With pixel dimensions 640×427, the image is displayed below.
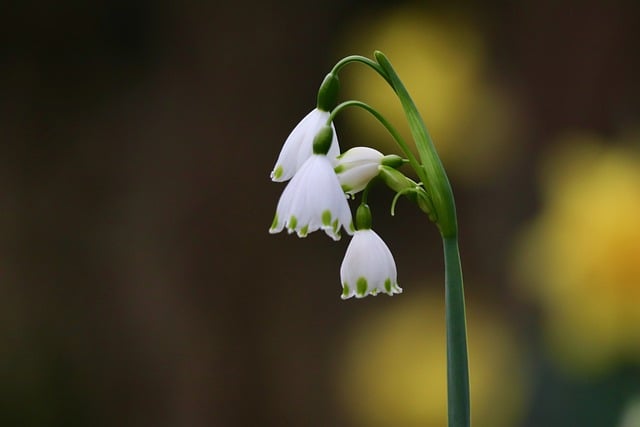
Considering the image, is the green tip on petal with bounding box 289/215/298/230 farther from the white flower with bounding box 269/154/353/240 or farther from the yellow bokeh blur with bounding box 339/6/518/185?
the yellow bokeh blur with bounding box 339/6/518/185

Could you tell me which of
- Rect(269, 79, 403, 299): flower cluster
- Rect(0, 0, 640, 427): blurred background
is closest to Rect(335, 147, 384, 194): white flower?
Rect(269, 79, 403, 299): flower cluster

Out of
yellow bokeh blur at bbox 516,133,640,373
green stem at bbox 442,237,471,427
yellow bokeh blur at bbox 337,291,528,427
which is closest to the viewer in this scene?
green stem at bbox 442,237,471,427

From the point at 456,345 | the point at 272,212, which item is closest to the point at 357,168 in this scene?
the point at 456,345

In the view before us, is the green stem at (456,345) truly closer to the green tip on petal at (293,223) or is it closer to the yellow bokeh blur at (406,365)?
the green tip on petal at (293,223)

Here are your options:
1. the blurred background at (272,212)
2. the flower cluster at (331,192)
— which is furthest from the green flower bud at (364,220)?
the blurred background at (272,212)

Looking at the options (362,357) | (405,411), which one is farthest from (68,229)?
(405,411)

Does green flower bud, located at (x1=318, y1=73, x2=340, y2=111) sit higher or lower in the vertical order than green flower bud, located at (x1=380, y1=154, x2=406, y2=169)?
higher
